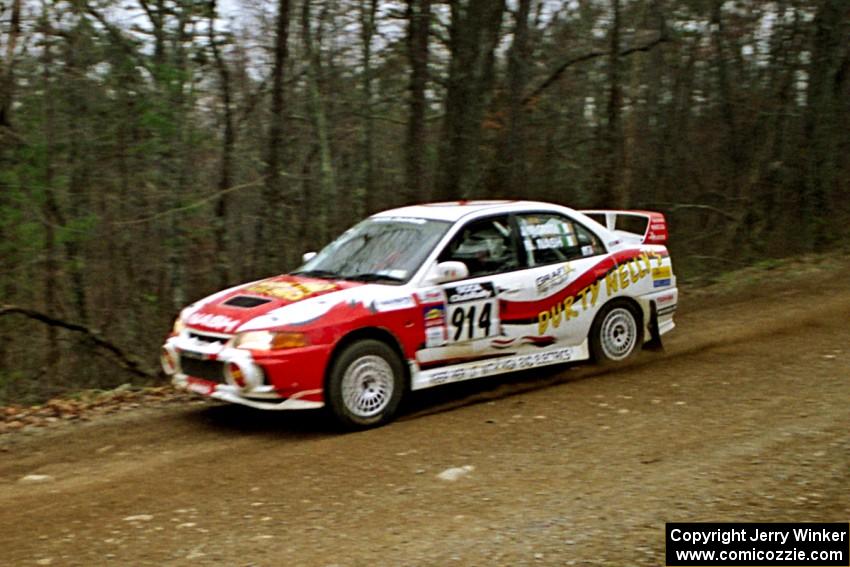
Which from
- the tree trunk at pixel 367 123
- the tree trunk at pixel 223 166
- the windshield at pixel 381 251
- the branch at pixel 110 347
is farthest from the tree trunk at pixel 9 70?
the tree trunk at pixel 367 123

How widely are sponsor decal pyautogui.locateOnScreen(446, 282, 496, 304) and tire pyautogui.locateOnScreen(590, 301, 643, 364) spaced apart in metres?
1.38

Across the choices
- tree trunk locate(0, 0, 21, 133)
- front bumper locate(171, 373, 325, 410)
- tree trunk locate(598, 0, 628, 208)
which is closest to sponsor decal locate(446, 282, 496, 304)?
front bumper locate(171, 373, 325, 410)

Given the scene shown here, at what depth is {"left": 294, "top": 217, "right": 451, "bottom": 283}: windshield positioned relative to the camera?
344 inches

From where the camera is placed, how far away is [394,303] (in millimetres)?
8312

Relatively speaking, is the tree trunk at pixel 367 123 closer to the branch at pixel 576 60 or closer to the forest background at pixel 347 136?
the forest background at pixel 347 136

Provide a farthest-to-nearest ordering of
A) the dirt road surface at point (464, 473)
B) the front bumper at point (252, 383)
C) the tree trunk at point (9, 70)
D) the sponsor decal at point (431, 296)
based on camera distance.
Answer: the tree trunk at point (9, 70) → the sponsor decal at point (431, 296) → the front bumper at point (252, 383) → the dirt road surface at point (464, 473)

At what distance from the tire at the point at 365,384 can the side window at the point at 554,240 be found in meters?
1.85

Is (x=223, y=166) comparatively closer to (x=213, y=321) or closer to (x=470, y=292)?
(x=213, y=321)

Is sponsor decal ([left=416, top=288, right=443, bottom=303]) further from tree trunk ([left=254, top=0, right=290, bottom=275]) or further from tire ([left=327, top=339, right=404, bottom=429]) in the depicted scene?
tree trunk ([left=254, top=0, right=290, bottom=275])

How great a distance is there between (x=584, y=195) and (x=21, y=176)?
9.64 m

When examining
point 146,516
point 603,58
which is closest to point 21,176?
point 146,516

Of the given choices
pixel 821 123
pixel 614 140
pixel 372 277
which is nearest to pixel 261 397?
pixel 372 277

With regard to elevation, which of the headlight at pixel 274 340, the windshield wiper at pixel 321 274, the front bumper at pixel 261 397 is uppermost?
the windshield wiper at pixel 321 274

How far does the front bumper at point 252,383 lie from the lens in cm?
775
